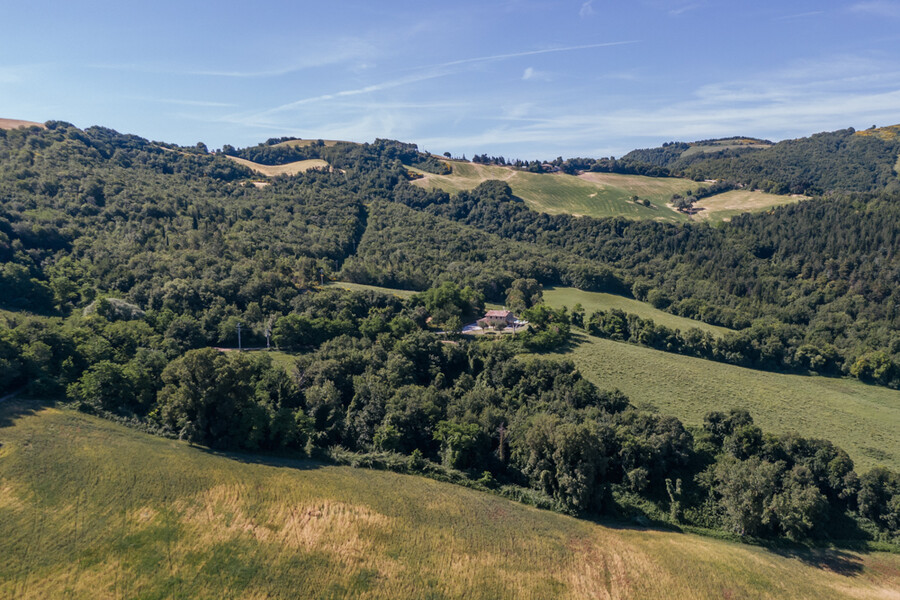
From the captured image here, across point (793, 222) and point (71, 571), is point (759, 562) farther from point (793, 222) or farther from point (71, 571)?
point (793, 222)

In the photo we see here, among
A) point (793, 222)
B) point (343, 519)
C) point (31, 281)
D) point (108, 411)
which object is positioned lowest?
point (343, 519)

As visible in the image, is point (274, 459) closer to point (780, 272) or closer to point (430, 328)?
point (430, 328)

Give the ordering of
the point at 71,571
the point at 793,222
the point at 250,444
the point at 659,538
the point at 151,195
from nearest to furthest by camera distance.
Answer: the point at 71,571
the point at 659,538
the point at 250,444
the point at 151,195
the point at 793,222

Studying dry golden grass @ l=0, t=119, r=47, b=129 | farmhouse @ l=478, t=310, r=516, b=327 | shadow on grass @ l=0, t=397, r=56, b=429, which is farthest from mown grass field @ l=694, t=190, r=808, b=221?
dry golden grass @ l=0, t=119, r=47, b=129

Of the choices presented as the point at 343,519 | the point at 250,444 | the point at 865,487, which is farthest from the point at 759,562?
the point at 250,444

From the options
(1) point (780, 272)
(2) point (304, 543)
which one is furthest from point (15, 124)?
(1) point (780, 272)

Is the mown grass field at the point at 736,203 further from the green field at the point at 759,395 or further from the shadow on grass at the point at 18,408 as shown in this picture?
the shadow on grass at the point at 18,408

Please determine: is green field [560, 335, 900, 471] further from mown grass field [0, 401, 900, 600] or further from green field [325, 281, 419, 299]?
green field [325, 281, 419, 299]
